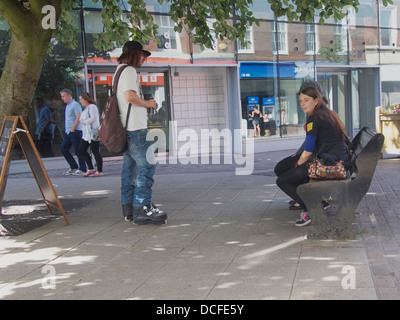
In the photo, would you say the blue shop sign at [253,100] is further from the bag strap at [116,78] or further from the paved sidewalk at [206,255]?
the bag strap at [116,78]

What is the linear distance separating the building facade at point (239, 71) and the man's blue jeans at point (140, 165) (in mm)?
7560

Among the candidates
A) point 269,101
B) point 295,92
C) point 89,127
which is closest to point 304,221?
point 89,127

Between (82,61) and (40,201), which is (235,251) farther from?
(82,61)

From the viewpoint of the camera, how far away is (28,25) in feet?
20.4

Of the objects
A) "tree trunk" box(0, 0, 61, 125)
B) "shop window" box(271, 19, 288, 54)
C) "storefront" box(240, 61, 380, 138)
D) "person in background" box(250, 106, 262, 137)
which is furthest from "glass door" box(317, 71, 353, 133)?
"tree trunk" box(0, 0, 61, 125)

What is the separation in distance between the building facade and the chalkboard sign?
22.6ft

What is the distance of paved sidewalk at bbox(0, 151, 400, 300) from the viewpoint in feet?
12.3

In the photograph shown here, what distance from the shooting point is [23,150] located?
6020mm

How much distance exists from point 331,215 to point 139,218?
2.30 m

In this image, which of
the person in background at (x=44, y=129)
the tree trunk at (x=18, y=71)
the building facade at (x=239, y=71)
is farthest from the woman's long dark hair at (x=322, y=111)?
the person in background at (x=44, y=129)

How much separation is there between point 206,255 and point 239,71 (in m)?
11.3

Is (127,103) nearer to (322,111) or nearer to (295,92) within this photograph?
(322,111)

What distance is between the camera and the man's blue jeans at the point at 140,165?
5742 mm

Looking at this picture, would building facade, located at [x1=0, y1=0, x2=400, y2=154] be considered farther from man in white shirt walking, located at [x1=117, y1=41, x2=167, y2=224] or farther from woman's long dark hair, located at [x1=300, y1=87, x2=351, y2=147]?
woman's long dark hair, located at [x1=300, y1=87, x2=351, y2=147]
